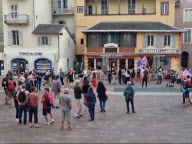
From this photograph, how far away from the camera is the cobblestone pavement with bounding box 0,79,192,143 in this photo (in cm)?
1049

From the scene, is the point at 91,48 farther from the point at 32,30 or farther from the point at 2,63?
the point at 2,63

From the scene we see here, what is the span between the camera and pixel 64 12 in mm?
43344

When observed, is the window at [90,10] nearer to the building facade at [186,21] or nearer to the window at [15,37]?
the window at [15,37]

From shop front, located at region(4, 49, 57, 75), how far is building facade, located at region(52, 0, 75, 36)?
10984 mm

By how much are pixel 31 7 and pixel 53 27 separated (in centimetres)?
346

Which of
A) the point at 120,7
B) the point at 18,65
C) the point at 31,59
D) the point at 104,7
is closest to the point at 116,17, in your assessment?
the point at 120,7

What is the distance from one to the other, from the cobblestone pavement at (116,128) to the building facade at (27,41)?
703 inches

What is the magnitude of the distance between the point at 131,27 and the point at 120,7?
17.9ft

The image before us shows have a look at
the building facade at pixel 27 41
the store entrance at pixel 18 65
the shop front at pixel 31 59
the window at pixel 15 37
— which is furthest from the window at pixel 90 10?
the store entrance at pixel 18 65

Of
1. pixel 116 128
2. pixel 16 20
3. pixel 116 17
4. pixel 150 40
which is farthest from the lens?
pixel 116 17

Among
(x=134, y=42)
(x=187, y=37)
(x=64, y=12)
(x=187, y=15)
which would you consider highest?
(x=64, y=12)

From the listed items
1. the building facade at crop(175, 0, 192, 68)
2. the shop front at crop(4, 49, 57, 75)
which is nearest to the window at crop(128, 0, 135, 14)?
the building facade at crop(175, 0, 192, 68)

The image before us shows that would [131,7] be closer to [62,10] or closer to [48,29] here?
[62,10]

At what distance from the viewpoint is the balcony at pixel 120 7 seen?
3959 centimetres
